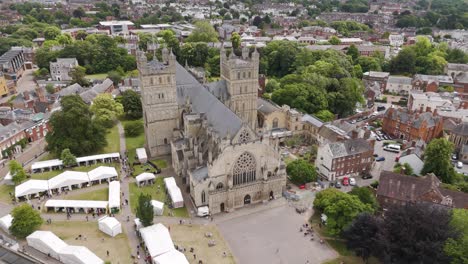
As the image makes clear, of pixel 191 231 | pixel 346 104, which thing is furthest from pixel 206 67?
pixel 191 231

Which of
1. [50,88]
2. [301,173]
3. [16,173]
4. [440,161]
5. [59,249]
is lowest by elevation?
[59,249]

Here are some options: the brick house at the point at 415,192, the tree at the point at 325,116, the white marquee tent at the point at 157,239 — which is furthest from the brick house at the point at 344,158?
the white marquee tent at the point at 157,239

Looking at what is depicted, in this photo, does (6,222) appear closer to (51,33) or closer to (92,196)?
(92,196)

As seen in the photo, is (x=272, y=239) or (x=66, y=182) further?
(x=66, y=182)

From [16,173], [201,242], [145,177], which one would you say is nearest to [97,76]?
[16,173]

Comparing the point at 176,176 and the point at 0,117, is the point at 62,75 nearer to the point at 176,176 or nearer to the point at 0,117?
the point at 0,117

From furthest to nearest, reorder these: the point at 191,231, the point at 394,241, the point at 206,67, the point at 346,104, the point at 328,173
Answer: the point at 206,67 < the point at 346,104 < the point at 328,173 < the point at 191,231 < the point at 394,241
